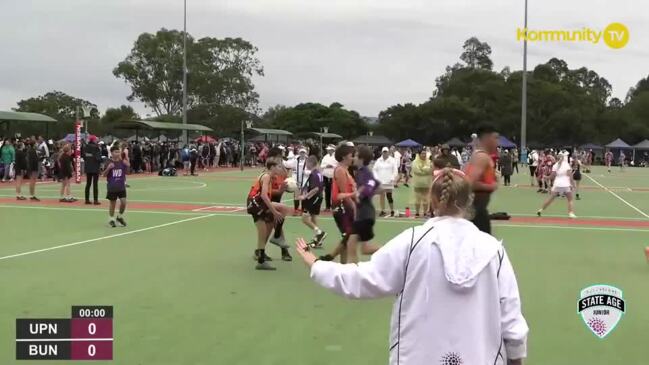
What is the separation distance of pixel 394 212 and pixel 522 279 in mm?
8264

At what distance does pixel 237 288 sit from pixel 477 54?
4266 inches

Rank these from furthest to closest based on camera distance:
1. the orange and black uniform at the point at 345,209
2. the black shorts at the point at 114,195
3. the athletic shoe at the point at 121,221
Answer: the athletic shoe at the point at 121,221, the black shorts at the point at 114,195, the orange and black uniform at the point at 345,209

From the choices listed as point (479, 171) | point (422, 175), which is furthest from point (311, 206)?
point (479, 171)

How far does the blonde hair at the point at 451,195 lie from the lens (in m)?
2.82

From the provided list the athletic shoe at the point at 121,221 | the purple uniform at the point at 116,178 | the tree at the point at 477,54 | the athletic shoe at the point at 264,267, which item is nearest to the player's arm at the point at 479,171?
the athletic shoe at the point at 264,267

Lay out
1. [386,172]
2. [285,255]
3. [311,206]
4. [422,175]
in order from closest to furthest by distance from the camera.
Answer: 1. [285,255]
2. [311,206]
3. [422,175]
4. [386,172]

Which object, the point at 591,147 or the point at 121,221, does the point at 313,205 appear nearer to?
the point at 121,221

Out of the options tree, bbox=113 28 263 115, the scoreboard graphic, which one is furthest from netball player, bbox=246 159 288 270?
tree, bbox=113 28 263 115

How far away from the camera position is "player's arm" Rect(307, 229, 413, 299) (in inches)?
109

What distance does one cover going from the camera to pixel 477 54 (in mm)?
110812

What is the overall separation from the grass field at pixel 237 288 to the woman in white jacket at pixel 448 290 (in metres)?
2.72

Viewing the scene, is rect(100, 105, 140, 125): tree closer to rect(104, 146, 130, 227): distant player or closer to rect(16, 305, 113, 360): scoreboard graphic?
A: rect(104, 146, 130, 227): distant player

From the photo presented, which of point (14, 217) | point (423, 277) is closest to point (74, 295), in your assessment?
point (423, 277)

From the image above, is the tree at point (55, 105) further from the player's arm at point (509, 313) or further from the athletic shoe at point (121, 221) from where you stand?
the player's arm at point (509, 313)
